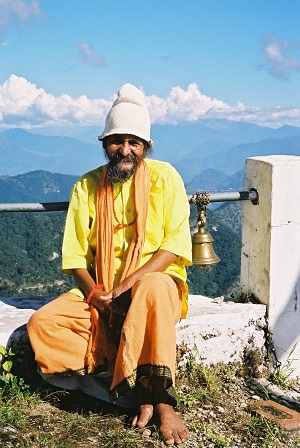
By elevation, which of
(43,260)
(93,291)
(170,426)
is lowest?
(43,260)

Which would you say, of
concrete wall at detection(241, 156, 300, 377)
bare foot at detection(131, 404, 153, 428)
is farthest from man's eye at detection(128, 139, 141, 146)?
bare foot at detection(131, 404, 153, 428)

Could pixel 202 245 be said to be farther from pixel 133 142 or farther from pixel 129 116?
pixel 129 116

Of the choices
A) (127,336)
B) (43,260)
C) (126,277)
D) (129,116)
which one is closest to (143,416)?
(127,336)

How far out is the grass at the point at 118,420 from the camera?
280 centimetres

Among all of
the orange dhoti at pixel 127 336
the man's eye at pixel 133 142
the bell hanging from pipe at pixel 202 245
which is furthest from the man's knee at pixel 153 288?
the bell hanging from pipe at pixel 202 245

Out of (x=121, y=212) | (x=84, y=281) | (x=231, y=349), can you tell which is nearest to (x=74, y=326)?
(x=84, y=281)

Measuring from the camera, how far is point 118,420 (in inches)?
119

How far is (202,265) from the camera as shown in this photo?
4066 millimetres

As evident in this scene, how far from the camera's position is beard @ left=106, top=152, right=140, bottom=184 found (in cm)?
338

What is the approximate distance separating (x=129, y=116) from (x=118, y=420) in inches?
69.5

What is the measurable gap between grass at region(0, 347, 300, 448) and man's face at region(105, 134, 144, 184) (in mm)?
1398

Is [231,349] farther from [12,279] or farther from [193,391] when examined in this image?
[12,279]

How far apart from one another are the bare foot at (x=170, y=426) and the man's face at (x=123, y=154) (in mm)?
1398

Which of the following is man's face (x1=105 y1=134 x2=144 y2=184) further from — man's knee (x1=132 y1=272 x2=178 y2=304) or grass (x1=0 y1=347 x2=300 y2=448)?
grass (x1=0 y1=347 x2=300 y2=448)
